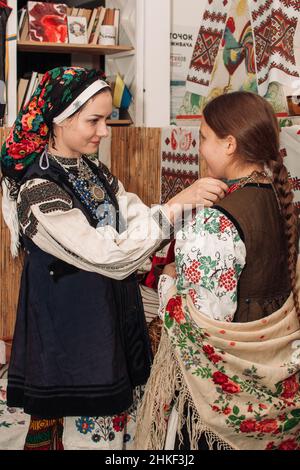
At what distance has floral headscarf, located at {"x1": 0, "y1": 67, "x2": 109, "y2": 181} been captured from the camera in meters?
2.27

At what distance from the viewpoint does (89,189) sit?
93.7 inches

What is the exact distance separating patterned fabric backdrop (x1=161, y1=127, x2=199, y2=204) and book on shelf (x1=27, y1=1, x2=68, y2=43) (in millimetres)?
967

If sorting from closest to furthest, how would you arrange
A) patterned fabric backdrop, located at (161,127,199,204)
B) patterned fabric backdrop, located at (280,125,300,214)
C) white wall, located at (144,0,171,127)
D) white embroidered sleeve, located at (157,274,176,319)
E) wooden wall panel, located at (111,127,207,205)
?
white embroidered sleeve, located at (157,274,176,319)
patterned fabric backdrop, located at (280,125,300,214)
patterned fabric backdrop, located at (161,127,199,204)
wooden wall panel, located at (111,127,207,205)
white wall, located at (144,0,171,127)

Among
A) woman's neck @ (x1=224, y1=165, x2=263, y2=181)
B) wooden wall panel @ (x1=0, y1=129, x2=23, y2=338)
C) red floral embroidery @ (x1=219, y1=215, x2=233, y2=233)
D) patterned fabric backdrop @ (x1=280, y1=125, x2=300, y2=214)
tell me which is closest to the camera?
red floral embroidery @ (x1=219, y1=215, x2=233, y2=233)

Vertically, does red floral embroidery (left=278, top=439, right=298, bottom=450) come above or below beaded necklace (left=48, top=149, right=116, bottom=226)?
below

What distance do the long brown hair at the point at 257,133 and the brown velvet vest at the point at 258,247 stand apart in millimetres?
32

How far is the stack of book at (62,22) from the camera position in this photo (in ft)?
13.7

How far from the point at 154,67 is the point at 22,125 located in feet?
7.23

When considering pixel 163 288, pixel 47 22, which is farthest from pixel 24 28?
pixel 163 288

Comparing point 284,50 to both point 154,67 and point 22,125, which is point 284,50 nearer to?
point 154,67

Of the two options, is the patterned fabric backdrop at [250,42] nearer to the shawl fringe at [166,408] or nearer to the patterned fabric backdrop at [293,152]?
the patterned fabric backdrop at [293,152]

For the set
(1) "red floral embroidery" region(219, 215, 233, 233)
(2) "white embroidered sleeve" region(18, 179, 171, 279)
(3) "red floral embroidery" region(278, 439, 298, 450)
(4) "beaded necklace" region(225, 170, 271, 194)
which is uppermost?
(4) "beaded necklace" region(225, 170, 271, 194)

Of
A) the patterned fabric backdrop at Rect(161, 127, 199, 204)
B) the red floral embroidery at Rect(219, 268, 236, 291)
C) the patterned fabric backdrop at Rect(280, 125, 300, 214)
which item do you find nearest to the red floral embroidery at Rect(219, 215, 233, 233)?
the red floral embroidery at Rect(219, 268, 236, 291)

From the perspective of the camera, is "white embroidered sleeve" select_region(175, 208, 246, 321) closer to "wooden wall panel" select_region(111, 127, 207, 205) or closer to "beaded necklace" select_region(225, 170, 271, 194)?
"beaded necklace" select_region(225, 170, 271, 194)
